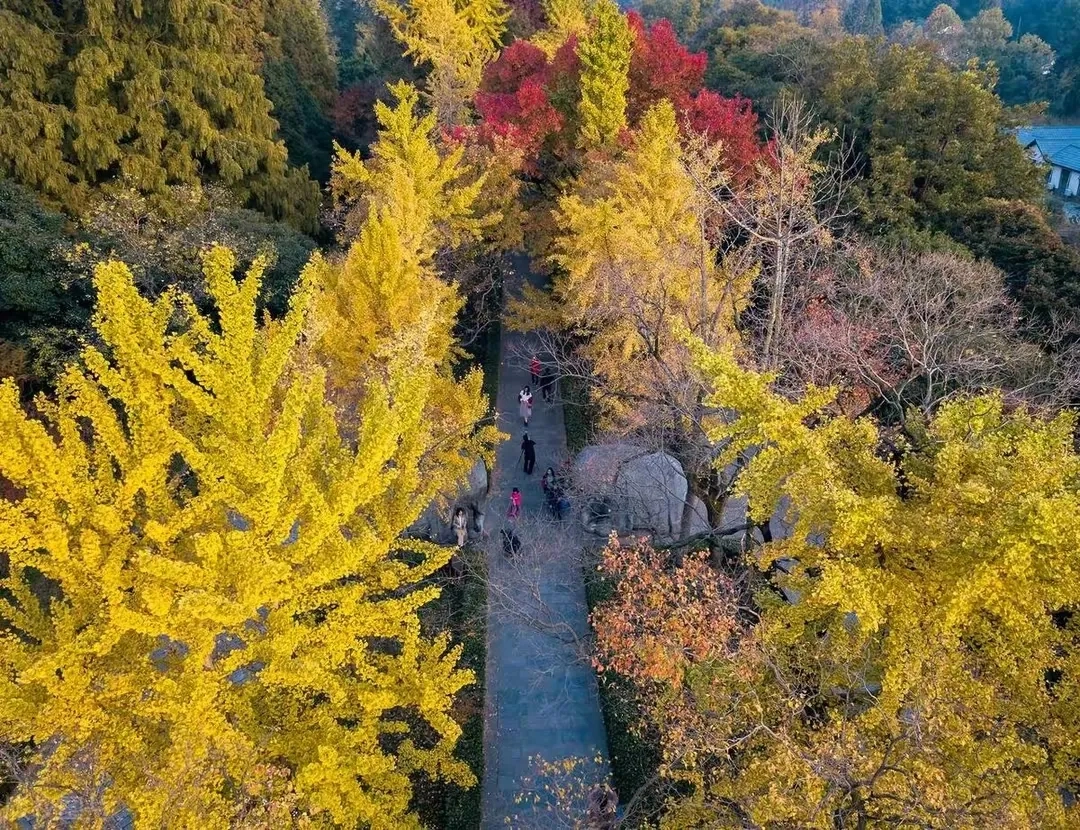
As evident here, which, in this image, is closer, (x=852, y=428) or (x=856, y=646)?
(x=852, y=428)

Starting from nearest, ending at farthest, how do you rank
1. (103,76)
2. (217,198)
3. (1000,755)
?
1. (1000,755)
2. (103,76)
3. (217,198)

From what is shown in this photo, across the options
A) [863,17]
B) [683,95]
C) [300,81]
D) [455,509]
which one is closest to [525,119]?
[683,95]

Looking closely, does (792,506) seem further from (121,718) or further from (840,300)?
(840,300)

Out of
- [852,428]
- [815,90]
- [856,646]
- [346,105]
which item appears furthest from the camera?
[346,105]

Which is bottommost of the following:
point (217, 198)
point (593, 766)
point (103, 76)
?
point (593, 766)

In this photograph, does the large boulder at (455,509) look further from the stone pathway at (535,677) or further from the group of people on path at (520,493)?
the stone pathway at (535,677)

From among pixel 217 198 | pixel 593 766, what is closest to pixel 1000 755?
pixel 593 766

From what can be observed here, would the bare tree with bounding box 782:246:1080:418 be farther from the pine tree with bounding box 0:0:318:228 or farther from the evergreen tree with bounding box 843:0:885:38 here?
the evergreen tree with bounding box 843:0:885:38

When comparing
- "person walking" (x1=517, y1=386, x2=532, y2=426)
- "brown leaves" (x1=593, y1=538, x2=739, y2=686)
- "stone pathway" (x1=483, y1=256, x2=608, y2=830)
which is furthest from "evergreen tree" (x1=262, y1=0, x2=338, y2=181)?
"brown leaves" (x1=593, y1=538, x2=739, y2=686)
